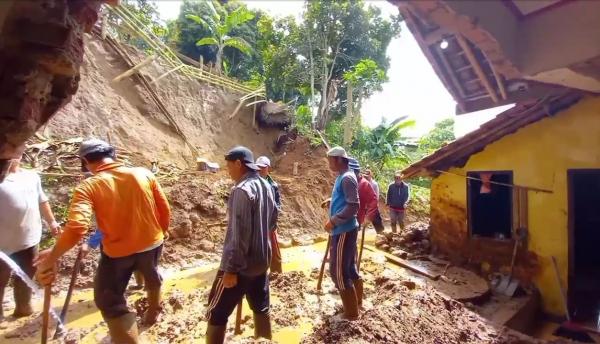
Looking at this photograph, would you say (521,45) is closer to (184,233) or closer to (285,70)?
(184,233)

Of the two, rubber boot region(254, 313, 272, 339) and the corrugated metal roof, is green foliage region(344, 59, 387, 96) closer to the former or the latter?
the corrugated metal roof

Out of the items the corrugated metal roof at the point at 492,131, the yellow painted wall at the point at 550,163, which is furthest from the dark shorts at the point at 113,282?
the yellow painted wall at the point at 550,163

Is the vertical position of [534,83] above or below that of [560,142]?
above

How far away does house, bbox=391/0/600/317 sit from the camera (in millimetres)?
2477

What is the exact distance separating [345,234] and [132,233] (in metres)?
2.24

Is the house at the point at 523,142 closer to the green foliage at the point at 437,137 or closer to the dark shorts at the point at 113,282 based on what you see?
the dark shorts at the point at 113,282

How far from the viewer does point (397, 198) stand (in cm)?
979

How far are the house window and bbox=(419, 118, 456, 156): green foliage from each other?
9052mm

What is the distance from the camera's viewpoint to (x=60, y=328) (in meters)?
3.79

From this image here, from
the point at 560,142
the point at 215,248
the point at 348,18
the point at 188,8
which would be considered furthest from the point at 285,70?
the point at 560,142

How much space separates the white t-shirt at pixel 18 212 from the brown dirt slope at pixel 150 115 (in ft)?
17.0

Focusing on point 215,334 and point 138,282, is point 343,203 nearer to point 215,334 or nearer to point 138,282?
point 215,334

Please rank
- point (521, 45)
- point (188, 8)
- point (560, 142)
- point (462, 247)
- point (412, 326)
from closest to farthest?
point (521, 45) < point (412, 326) < point (560, 142) < point (462, 247) < point (188, 8)

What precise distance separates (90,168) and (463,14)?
3.26m
